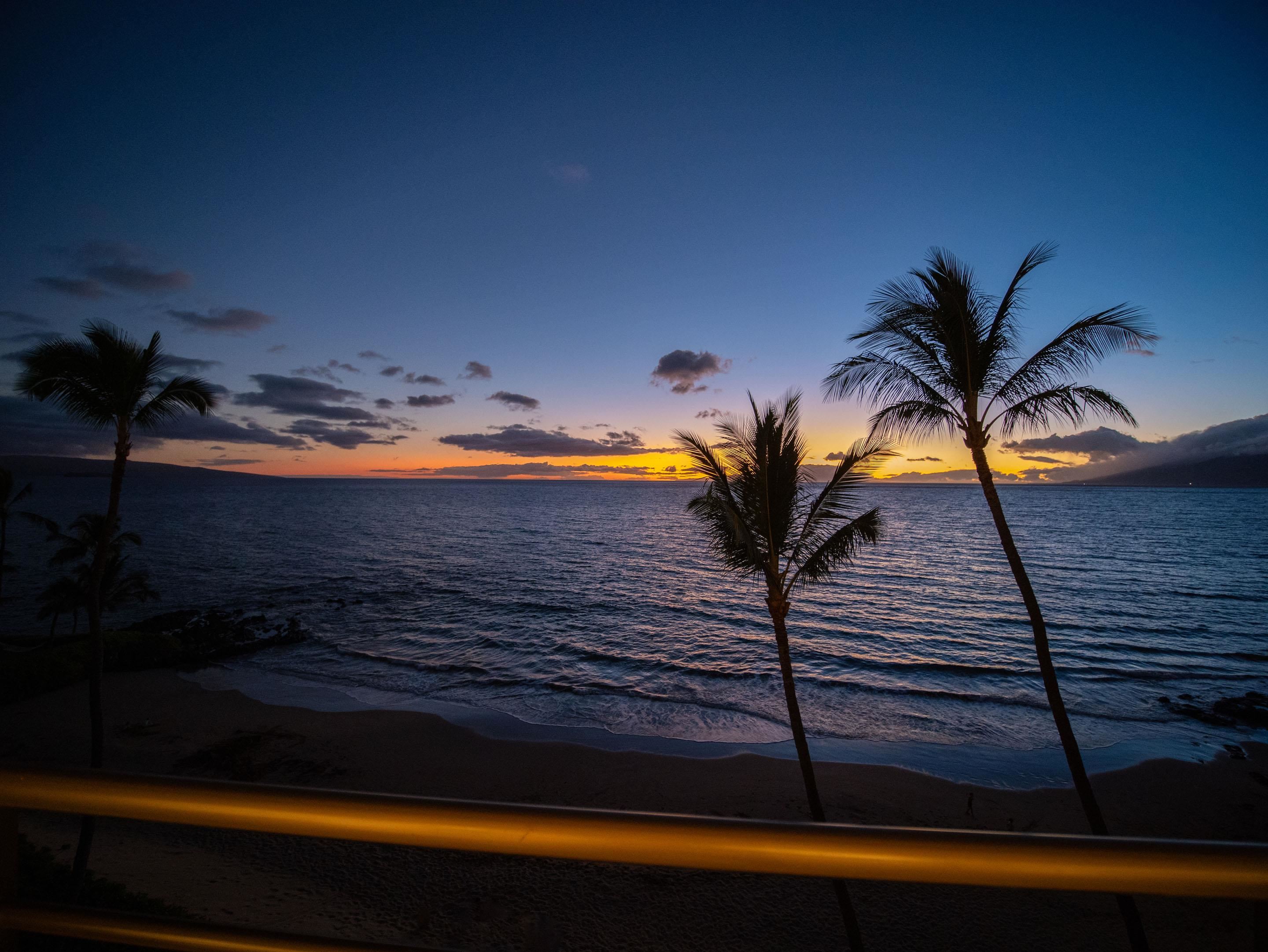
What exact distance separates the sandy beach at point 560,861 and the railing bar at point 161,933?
5164 millimetres

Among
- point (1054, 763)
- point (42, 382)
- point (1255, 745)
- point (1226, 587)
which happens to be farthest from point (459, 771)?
point (1226, 587)

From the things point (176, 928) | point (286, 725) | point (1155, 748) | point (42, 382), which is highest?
point (42, 382)

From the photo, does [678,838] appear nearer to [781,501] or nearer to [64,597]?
[781,501]

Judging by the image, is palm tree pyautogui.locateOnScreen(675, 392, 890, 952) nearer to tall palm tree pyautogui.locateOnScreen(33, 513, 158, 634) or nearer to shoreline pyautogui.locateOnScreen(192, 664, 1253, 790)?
shoreline pyautogui.locateOnScreen(192, 664, 1253, 790)

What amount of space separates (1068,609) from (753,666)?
78.6 feet

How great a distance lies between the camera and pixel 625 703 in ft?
69.0

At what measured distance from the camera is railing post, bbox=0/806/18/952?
149 cm

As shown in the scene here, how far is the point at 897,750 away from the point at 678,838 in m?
19.7

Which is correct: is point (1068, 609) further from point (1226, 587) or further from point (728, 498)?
point (728, 498)

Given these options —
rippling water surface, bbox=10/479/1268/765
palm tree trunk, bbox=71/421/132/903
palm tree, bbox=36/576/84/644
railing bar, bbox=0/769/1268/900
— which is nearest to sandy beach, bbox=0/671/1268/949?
palm tree trunk, bbox=71/421/132/903

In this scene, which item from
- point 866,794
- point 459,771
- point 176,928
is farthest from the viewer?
point 459,771

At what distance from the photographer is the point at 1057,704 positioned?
29.9 ft

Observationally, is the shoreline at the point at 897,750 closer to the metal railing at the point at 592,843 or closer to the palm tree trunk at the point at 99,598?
the palm tree trunk at the point at 99,598

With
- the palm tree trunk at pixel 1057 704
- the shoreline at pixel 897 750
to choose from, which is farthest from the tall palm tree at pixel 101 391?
the palm tree trunk at pixel 1057 704
